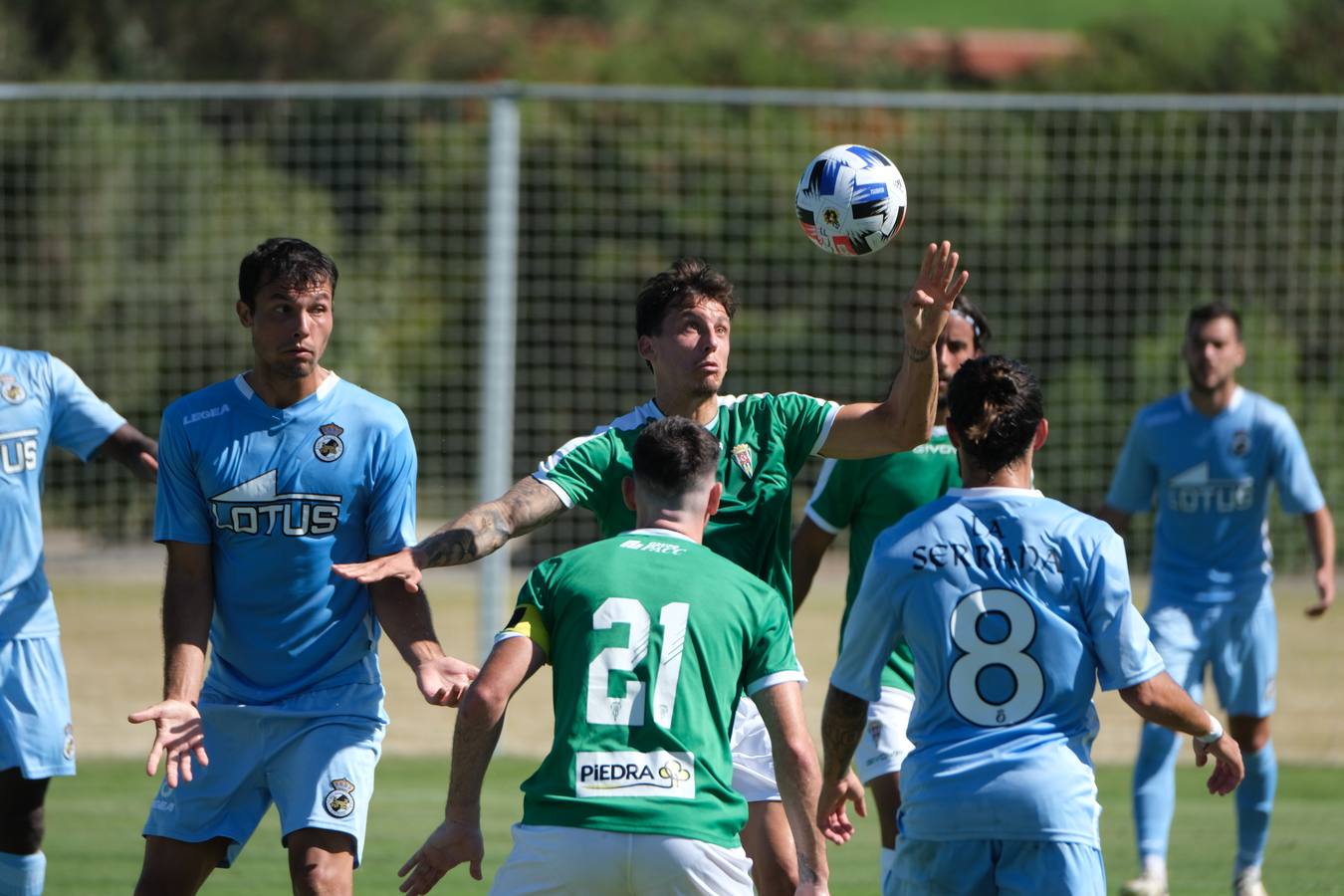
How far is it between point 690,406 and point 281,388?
50.2 inches

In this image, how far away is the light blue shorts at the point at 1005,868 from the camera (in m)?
4.23

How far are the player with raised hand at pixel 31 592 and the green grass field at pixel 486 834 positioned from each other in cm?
142

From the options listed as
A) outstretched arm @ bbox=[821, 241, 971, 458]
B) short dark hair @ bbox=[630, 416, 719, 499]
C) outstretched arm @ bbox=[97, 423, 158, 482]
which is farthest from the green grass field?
short dark hair @ bbox=[630, 416, 719, 499]

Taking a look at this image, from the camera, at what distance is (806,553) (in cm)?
651

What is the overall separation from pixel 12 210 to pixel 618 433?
1713 cm

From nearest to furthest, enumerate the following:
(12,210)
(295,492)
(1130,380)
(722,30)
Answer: (295,492), (1130,380), (12,210), (722,30)

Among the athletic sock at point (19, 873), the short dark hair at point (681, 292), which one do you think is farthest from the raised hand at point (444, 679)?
the athletic sock at point (19, 873)

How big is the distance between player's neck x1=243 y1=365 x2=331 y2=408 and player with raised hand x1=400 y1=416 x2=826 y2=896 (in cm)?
133

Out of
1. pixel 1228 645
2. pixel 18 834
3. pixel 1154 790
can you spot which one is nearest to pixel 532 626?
pixel 18 834

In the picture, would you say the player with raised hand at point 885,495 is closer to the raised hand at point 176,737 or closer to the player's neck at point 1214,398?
the player's neck at point 1214,398

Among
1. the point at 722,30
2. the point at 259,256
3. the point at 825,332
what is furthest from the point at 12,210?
the point at 722,30

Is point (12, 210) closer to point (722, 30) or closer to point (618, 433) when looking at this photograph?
point (618, 433)

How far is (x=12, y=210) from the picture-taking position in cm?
2034

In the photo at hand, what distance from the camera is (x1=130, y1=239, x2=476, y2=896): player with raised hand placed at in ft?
16.3
